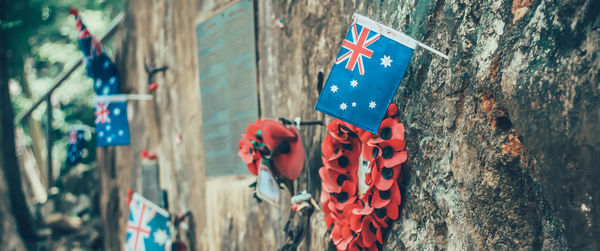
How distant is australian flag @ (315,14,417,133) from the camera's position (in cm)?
255

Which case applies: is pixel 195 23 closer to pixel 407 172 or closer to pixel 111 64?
pixel 111 64

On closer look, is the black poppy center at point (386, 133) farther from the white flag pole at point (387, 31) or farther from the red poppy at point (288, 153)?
the red poppy at point (288, 153)

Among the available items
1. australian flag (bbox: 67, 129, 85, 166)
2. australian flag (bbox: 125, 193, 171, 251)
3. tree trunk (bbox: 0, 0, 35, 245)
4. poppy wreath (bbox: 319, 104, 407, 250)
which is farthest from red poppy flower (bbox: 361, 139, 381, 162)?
tree trunk (bbox: 0, 0, 35, 245)

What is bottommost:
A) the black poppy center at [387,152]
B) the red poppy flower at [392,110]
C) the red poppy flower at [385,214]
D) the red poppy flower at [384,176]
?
the red poppy flower at [385,214]

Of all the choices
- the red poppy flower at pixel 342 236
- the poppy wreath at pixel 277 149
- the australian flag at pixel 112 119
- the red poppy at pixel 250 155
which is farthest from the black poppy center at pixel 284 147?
the australian flag at pixel 112 119

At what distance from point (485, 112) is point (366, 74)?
21.4 inches

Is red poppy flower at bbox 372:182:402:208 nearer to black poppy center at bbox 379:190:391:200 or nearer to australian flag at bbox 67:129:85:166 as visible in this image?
black poppy center at bbox 379:190:391:200

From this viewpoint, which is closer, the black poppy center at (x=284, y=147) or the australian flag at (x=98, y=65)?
the black poppy center at (x=284, y=147)

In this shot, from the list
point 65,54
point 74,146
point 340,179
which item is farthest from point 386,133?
point 65,54

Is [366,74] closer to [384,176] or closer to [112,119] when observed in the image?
[384,176]

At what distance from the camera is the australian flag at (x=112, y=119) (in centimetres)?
610

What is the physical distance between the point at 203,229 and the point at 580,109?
12.6 feet

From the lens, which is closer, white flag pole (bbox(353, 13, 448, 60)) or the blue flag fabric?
white flag pole (bbox(353, 13, 448, 60))

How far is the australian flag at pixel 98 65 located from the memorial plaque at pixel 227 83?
1744 mm
